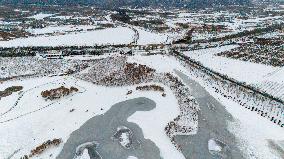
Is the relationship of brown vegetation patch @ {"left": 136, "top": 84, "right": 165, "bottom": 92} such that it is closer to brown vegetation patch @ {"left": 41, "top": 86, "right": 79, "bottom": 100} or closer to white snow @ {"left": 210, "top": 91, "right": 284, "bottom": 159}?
brown vegetation patch @ {"left": 41, "top": 86, "right": 79, "bottom": 100}

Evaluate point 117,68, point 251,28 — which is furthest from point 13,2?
point 117,68

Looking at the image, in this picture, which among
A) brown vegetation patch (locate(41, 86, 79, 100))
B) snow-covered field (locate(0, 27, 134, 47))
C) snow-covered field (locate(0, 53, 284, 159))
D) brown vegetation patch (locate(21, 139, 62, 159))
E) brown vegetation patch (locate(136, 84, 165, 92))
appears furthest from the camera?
snow-covered field (locate(0, 27, 134, 47))

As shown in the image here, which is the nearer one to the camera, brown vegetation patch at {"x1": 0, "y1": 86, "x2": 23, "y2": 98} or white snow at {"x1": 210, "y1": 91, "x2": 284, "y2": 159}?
white snow at {"x1": 210, "y1": 91, "x2": 284, "y2": 159}

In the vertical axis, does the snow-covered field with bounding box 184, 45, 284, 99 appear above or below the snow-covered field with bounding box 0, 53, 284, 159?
below

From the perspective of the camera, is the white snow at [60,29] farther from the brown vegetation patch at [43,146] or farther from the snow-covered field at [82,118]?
the brown vegetation patch at [43,146]

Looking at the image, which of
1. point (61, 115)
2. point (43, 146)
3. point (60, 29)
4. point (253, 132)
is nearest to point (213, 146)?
point (253, 132)

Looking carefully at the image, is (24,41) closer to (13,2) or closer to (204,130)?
(204,130)

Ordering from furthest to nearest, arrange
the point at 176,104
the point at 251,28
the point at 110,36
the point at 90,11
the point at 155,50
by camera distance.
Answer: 1. the point at 90,11
2. the point at 251,28
3. the point at 110,36
4. the point at 155,50
5. the point at 176,104

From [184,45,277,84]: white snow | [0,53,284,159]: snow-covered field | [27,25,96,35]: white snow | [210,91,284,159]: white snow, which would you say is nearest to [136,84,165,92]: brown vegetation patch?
[0,53,284,159]: snow-covered field

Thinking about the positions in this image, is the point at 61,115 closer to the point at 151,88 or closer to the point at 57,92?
the point at 57,92

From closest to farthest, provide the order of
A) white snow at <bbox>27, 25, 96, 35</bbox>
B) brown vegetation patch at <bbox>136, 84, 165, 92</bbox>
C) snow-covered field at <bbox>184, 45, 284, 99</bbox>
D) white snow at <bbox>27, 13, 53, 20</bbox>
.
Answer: brown vegetation patch at <bbox>136, 84, 165, 92</bbox> < snow-covered field at <bbox>184, 45, 284, 99</bbox> < white snow at <bbox>27, 25, 96, 35</bbox> < white snow at <bbox>27, 13, 53, 20</bbox>

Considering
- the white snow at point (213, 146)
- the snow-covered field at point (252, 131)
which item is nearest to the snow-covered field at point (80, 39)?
the snow-covered field at point (252, 131)
